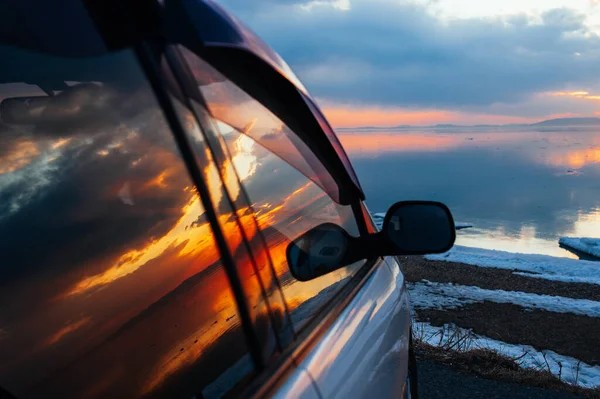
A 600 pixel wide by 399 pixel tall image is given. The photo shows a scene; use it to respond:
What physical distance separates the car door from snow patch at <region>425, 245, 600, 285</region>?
23534 mm

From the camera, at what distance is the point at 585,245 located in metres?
37.2

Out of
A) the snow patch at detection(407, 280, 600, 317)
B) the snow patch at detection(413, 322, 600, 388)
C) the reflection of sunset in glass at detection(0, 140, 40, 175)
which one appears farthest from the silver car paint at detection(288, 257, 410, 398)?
the snow patch at detection(407, 280, 600, 317)

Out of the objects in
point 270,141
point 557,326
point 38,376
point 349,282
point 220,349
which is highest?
point 270,141

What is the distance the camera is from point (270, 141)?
5.11 feet

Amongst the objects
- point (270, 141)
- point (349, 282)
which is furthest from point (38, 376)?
point (349, 282)

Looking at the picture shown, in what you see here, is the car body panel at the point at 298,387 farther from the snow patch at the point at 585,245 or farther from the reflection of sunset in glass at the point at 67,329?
the snow patch at the point at 585,245

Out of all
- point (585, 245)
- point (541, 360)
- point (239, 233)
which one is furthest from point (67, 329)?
point (585, 245)

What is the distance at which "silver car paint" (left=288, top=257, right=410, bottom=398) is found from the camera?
1.30 m

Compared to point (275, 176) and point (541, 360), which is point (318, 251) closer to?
point (275, 176)

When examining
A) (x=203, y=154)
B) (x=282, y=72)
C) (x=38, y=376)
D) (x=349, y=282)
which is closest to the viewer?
(x=38, y=376)

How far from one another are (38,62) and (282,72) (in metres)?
0.82

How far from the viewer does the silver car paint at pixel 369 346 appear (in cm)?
130

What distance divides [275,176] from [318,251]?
32 centimetres

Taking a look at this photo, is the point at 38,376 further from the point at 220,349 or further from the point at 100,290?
the point at 220,349
